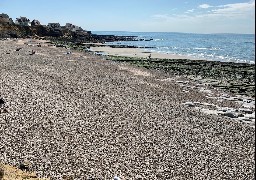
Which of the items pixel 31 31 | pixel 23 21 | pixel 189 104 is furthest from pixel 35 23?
pixel 189 104

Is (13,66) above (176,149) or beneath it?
above

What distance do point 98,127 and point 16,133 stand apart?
15.6ft

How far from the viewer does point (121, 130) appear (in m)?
19.5

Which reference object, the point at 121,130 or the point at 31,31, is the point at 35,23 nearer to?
the point at 31,31

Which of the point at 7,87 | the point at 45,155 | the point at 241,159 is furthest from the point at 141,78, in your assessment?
the point at 45,155

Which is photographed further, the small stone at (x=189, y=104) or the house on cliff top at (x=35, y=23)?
the house on cliff top at (x=35, y=23)

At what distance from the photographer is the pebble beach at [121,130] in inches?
569

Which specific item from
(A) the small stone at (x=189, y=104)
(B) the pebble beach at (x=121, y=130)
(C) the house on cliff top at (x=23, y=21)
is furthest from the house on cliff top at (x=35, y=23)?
(A) the small stone at (x=189, y=104)

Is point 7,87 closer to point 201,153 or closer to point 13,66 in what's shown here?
point 13,66

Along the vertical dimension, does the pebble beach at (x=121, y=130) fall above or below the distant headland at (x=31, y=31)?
below

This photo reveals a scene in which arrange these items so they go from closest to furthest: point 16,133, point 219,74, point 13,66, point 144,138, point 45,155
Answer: point 45,155, point 16,133, point 144,138, point 13,66, point 219,74

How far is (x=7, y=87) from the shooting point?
26.5 metres

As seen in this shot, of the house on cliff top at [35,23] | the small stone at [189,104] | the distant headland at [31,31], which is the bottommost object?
the small stone at [189,104]

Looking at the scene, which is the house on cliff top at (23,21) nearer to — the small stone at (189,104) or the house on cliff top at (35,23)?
the house on cliff top at (35,23)
